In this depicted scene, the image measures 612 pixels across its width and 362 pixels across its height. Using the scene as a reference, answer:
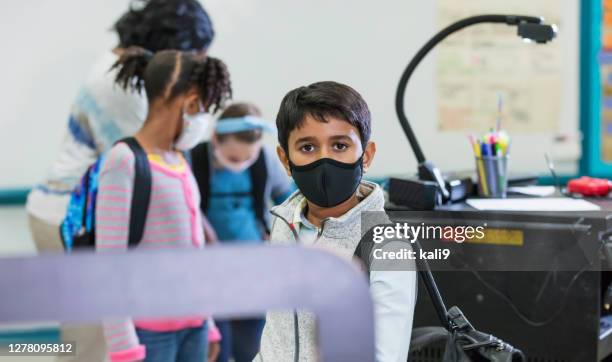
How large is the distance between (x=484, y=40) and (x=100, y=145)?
181 cm

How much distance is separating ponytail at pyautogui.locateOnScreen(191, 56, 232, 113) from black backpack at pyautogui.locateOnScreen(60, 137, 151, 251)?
0.50 ft

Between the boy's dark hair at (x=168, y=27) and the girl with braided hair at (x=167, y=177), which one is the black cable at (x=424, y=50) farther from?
the boy's dark hair at (x=168, y=27)

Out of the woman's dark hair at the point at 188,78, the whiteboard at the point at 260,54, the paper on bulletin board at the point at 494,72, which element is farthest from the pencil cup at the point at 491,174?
the paper on bulletin board at the point at 494,72

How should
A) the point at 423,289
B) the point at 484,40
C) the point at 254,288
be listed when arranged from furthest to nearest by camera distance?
1. the point at 484,40
2. the point at 423,289
3. the point at 254,288

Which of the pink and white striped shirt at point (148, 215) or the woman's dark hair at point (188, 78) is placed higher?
the woman's dark hair at point (188, 78)

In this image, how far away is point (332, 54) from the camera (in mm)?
3023

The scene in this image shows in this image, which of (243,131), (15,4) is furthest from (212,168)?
(15,4)

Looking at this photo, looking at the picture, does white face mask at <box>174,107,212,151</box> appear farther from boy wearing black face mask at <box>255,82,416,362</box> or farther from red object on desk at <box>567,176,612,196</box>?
red object on desk at <box>567,176,612,196</box>

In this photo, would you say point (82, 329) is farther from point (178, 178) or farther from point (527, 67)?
point (527, 67)

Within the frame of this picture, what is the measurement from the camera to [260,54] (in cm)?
303

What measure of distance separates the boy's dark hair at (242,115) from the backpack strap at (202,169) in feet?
0.20

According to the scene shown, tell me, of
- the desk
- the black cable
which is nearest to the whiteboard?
the black cable

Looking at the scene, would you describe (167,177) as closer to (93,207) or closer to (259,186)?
(93,207)

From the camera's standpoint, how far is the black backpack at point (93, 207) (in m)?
1.37
